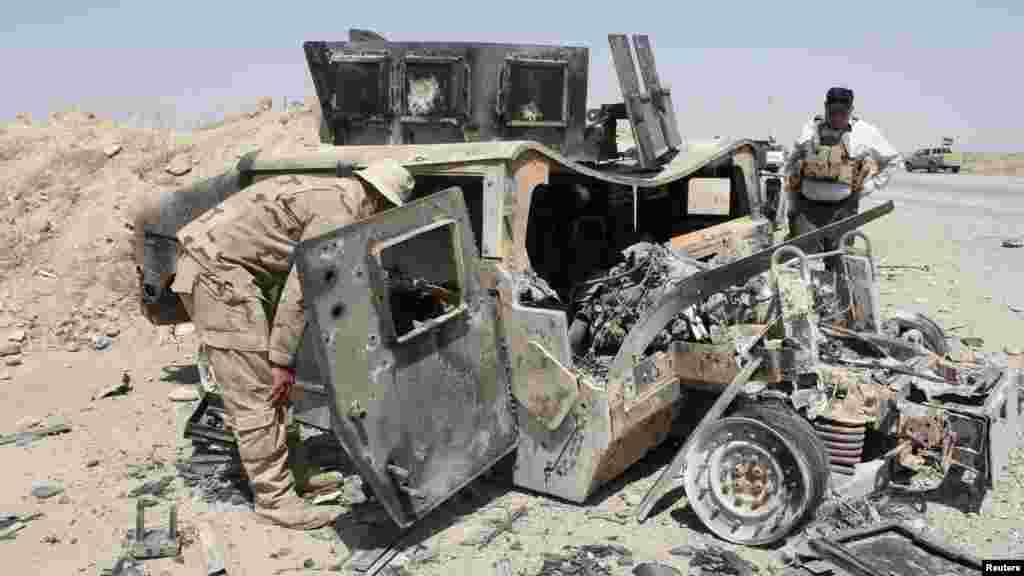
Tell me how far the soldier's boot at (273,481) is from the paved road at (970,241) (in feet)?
19.8

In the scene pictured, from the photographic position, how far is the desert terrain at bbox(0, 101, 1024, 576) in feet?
14.1

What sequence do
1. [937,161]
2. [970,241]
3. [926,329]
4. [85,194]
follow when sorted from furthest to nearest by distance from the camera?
[937,161], [970,241], [85,194], [926,329]

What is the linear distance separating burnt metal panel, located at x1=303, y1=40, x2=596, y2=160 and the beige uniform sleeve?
6.75 ft

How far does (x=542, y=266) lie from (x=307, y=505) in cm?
245

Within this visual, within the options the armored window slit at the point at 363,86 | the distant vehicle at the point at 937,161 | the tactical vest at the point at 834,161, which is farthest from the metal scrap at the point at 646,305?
the distant vehicle at the point at 937,161

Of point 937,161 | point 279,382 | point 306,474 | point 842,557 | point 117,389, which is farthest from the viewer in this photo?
point 937,161

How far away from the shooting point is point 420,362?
4148 mm

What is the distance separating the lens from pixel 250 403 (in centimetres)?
462

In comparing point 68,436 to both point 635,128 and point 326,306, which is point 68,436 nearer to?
point 326,306

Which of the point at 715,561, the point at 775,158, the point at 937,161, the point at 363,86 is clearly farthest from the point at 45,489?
the point at 937,161

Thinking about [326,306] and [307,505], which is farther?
[307,505]

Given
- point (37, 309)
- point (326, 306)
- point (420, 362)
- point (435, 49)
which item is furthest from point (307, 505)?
point (37, 309)

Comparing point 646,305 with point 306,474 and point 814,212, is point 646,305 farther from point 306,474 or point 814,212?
point 814,212

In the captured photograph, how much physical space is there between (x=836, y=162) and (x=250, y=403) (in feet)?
14.8
